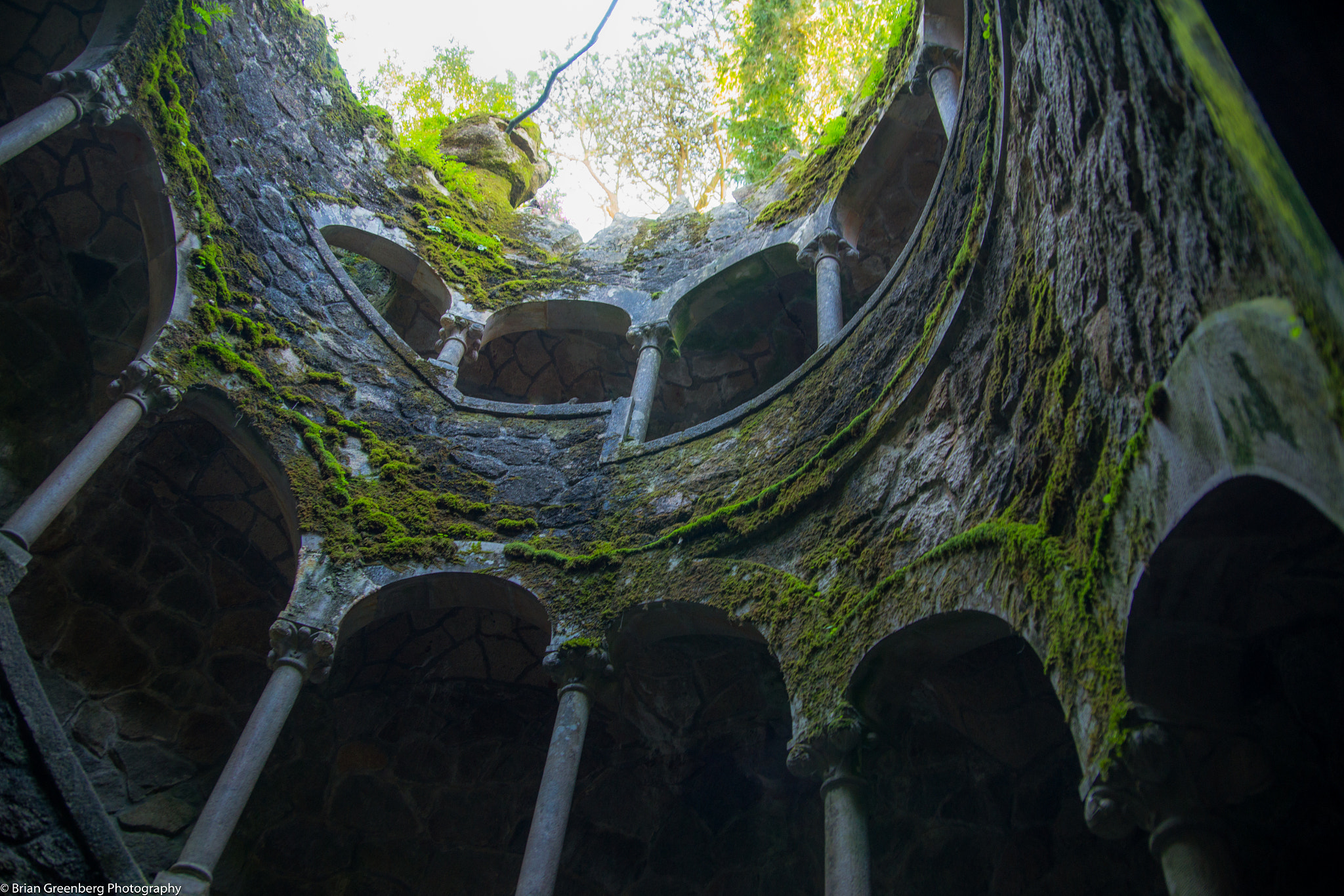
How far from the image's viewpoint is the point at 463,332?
26.4 ft

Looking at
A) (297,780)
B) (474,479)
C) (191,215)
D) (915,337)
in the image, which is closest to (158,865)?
(297,780)

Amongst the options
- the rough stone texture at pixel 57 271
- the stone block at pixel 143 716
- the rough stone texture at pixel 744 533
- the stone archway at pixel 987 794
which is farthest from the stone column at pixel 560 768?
the rough stone texture at pixel 57 271

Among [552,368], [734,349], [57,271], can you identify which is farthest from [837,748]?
[552,368]

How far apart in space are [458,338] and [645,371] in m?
1.74

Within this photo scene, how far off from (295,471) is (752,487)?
2864 millimetres

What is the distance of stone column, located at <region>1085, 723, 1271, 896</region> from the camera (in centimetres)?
216

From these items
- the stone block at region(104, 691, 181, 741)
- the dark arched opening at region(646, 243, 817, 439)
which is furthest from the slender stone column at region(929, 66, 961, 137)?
the stone block at region(104, 691, 181, 741)

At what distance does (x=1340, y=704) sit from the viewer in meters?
3.16

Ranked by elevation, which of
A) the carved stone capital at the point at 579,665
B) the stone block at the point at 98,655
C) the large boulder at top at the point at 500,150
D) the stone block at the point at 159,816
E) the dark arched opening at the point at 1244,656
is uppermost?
the large boulder at top at the point at 500,150

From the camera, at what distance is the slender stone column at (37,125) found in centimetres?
488

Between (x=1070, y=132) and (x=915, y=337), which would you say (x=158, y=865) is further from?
(x=1070, y=132)

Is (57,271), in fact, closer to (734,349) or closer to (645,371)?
(645,371)

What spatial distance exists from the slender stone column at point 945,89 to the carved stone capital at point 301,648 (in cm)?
520

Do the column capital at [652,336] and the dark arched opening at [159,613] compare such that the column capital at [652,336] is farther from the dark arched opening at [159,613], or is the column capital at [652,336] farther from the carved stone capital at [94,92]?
the carved stone capital at [94,92]
